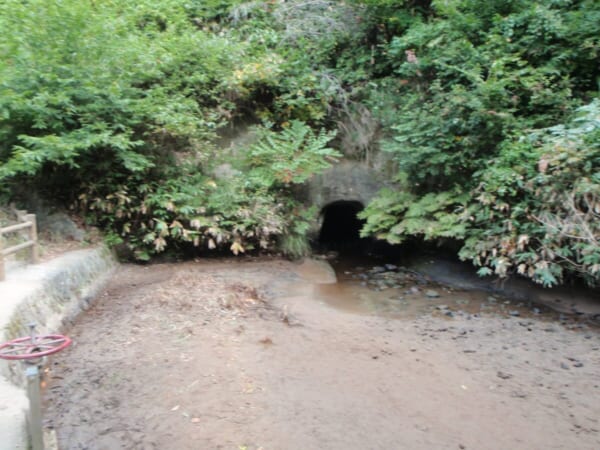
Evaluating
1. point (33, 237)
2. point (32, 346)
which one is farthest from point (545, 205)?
point (33, 237)

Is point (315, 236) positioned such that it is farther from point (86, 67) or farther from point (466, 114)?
point (86, 67)

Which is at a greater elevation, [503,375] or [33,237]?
[33,237]

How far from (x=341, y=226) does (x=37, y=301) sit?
9320mm

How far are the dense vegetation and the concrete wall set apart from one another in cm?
133

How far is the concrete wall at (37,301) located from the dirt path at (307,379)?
356 mm

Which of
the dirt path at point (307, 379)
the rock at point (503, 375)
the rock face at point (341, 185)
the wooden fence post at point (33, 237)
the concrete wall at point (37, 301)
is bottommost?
the dirt path at point (307, 379)

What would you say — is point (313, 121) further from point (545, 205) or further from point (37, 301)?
point (37, 301)

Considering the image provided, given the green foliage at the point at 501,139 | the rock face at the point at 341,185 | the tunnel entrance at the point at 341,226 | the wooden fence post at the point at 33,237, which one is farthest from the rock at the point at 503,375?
the tunnel entrance at the point at 341,226

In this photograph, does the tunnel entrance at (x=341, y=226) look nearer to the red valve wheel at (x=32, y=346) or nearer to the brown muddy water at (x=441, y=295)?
the brown muddy water at (x=441, y=295)

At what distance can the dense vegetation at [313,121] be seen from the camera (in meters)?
7.39

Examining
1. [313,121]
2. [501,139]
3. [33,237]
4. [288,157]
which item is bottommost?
[33,237]

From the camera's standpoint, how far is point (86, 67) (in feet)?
26.7

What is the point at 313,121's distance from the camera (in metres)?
11.1

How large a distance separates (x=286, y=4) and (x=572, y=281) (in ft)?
33.3
